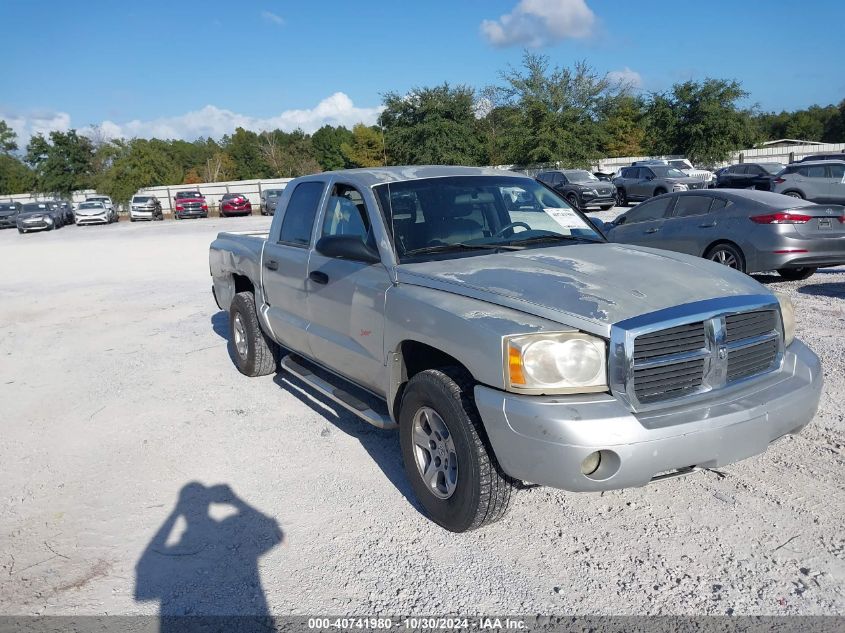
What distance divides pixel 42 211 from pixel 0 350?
3208cm

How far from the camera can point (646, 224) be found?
1074 cm

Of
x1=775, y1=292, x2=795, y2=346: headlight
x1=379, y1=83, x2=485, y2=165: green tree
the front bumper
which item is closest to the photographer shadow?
the front bumper

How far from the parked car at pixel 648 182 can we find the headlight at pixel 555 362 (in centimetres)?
2514

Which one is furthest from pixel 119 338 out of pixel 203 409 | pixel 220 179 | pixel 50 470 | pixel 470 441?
pixel 220 179

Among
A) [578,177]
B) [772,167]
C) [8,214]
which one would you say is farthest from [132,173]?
[772,167]

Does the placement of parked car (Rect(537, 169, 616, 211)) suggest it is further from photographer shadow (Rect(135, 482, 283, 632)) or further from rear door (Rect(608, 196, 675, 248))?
photographer shadow (Rect(135, 482, 283, 632))

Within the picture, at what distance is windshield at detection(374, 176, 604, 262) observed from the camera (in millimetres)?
4309

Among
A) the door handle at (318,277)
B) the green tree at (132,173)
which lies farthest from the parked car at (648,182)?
the green tree at (132,173)

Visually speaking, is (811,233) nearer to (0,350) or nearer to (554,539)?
(554,539)

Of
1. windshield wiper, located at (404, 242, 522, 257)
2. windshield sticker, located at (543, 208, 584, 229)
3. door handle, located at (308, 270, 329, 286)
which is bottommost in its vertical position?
door handle, located at (308, 270, 329, 286)

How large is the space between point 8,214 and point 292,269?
42.1m

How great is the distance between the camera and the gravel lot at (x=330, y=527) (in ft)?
10.1

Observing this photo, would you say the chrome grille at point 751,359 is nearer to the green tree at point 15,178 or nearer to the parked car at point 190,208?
the parked car at point 190,208

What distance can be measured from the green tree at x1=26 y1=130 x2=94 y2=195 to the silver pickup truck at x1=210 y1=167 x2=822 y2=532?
72580mm
